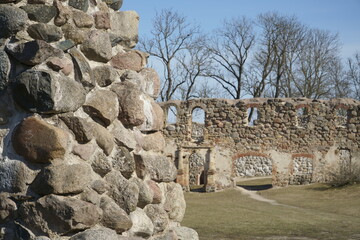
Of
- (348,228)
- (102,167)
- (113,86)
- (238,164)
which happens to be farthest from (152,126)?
(238,164)

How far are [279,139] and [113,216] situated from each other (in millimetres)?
20500

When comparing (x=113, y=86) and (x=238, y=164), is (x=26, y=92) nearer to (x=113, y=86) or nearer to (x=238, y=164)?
(x=113, y=86)

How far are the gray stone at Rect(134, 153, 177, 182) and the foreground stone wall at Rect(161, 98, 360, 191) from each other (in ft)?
60.6

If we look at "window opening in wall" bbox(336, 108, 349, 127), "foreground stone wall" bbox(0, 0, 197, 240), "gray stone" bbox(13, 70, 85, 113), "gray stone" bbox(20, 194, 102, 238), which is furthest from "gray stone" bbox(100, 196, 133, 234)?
"window opening in wall" bbox(336, 108, 349, 127)

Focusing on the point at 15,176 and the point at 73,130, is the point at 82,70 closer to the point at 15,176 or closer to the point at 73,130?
the point at 73,130

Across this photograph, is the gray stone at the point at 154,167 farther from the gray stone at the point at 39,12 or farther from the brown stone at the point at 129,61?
the gray stone at the point at 39,12

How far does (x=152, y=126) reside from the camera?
3.52 m

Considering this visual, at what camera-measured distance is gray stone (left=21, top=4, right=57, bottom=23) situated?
289 cm

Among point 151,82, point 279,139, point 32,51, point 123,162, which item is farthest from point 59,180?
point 279,139

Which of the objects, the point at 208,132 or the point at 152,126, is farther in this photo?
the point at 208,132

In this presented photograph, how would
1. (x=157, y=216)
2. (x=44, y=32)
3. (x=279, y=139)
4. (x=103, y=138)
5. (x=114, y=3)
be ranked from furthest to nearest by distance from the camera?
(x=279, y=139) → (x=114, y=3) → (x=157, y=216) → (x=103, y=138) → (x=44, y=32)

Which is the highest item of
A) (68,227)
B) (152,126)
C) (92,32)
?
(92,32)

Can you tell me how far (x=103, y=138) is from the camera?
9.83 ft

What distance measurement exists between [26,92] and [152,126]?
1.03 meters
